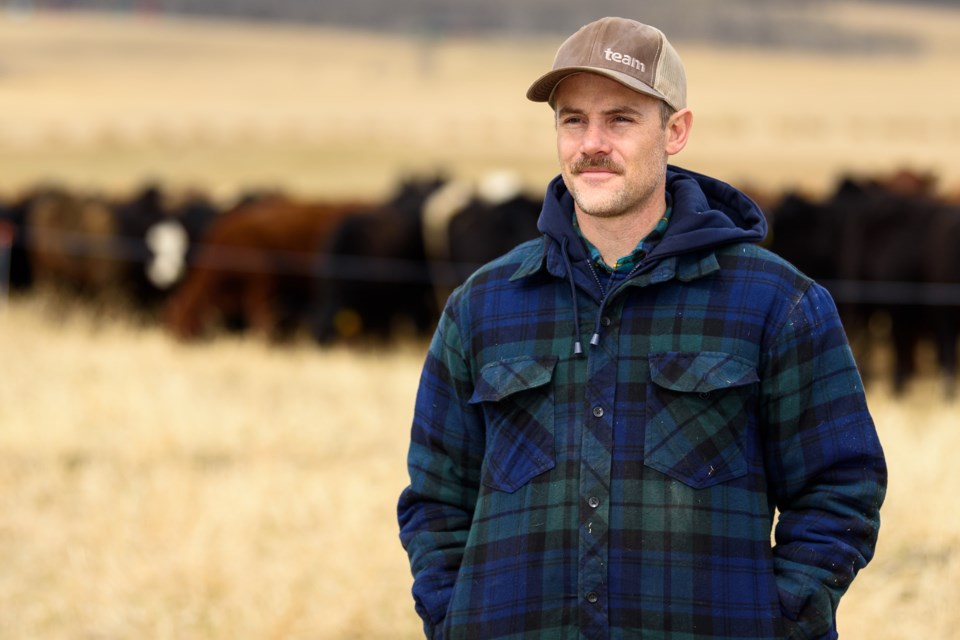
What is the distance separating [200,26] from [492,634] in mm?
95981

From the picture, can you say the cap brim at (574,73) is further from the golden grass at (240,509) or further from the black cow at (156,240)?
the black cow at (156,240)

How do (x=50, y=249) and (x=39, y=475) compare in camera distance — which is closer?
(x=39, y=475)

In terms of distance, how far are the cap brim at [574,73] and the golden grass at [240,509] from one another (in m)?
3.07

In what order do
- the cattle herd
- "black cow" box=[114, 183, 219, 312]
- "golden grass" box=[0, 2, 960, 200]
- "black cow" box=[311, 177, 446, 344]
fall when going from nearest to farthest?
the cattle herd
"black cow" box=[311, 177, 446, 344]
"black cow" box=[114, 183, 219, 312]
"golden grass" box=[0, 2, 960, 200]

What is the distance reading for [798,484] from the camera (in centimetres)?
272

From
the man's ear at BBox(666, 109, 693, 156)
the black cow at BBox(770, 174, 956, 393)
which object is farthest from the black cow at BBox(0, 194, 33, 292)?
the man's ear at BBox(666, 109, 693, 156)

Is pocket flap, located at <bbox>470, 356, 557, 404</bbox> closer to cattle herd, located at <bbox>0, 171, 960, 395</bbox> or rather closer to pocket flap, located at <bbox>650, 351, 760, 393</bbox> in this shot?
pocket flap, located at <bbox>650, 351, 760, 393</bbox>

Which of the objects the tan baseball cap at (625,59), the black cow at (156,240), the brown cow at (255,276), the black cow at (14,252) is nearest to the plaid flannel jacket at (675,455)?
the tan baseball cap at (625,59)

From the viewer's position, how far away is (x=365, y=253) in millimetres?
12664

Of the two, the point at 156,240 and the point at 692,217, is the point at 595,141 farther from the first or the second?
the point at 156,240

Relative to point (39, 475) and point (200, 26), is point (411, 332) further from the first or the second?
point (200, 26)

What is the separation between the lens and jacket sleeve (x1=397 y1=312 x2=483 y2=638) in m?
2.92

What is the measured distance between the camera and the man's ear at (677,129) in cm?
280

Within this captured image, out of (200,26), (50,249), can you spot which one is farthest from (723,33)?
(50,249)
